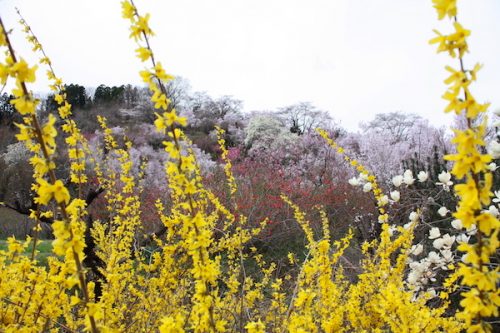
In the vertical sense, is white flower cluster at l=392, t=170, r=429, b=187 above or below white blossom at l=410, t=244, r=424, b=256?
above

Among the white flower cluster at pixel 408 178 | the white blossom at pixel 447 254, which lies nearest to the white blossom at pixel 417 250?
the white blossom at pixel 447 254

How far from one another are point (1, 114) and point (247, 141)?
559 inches

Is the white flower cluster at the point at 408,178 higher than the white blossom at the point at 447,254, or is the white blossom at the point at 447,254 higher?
the white flower cluster at the point at 408,178

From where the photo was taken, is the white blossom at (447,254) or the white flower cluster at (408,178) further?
the white flower cluster at (408,178)

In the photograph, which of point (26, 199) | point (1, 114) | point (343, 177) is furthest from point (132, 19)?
point (1, 114)

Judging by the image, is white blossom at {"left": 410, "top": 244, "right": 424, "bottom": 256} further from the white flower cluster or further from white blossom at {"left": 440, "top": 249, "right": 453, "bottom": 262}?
the white flower cluster

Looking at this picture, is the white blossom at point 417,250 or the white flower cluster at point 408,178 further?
the white flower cluster at point 408,178

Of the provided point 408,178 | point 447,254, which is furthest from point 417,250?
point 408,178

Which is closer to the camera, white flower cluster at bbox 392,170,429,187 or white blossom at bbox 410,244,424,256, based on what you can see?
white blossom at bbox 410,244,424,256

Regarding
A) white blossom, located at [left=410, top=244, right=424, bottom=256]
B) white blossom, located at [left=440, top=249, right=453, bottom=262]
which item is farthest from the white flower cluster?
white blossom, located at [left=440, top=249, right=453, bottom=262]

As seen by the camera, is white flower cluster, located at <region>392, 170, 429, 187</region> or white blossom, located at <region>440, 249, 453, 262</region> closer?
white blossom, located at <region>440, 249, 453, 262</region>

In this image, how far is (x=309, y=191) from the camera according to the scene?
1125 centimetres

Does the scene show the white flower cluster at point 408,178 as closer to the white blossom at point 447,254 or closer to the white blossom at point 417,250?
the white blossom at point 417,250

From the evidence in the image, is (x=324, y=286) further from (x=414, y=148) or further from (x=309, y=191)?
(x=414, y=148)
